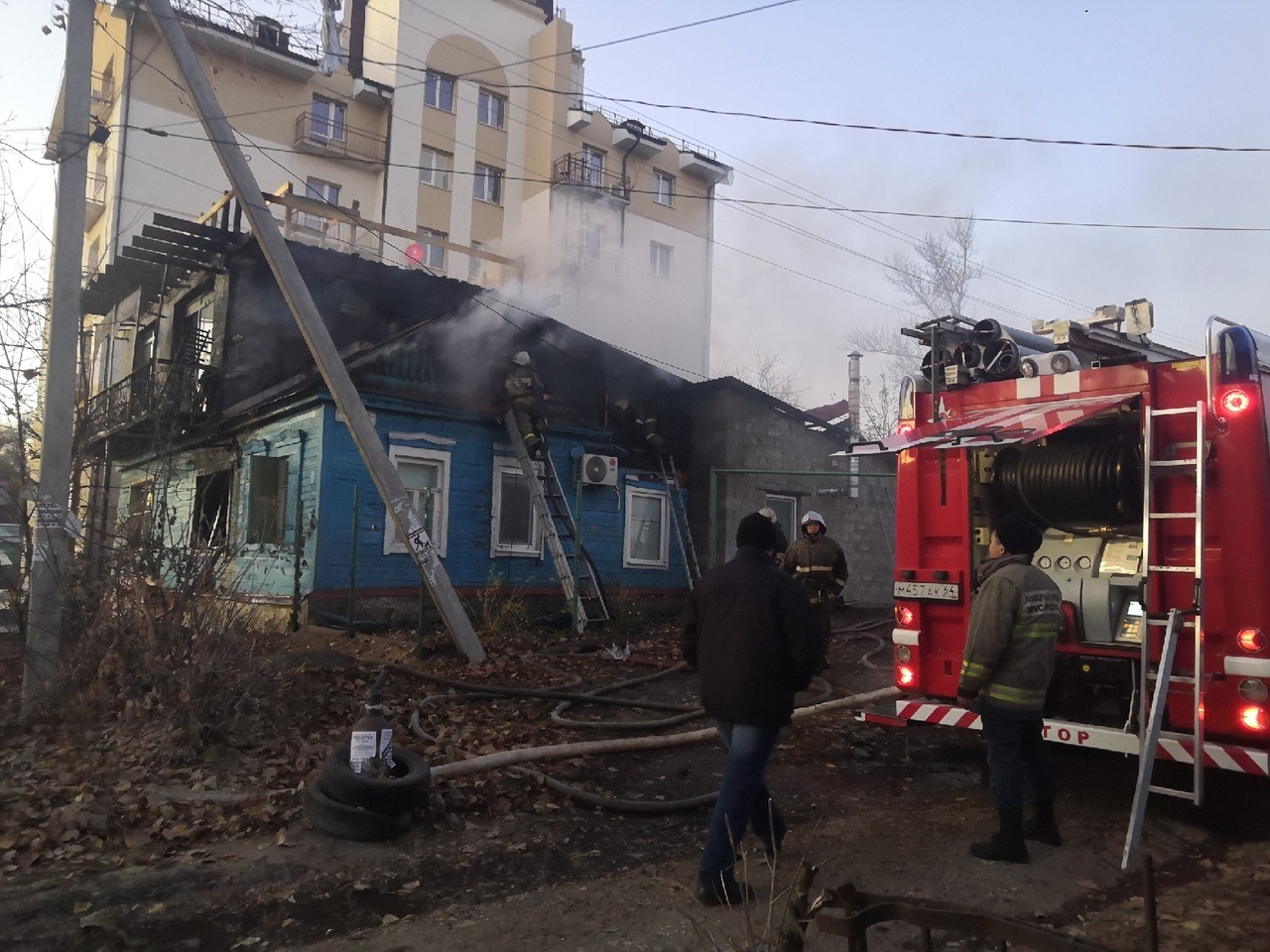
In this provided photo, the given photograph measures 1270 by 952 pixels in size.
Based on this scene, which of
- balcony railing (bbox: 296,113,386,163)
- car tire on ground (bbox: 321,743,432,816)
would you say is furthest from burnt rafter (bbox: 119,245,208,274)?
A: balcony railing (bbox: 296,113,386,163)

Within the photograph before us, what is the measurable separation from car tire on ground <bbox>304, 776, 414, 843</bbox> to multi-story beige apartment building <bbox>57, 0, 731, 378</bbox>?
19373 mm

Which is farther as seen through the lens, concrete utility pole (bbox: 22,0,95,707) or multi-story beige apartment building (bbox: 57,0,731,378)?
multi-story beige apartment building (bbox: 57,0,731,378)

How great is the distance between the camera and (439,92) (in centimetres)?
3334

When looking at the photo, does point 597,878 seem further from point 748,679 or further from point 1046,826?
point 1046,826

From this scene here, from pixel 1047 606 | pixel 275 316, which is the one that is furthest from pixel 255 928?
pixel 275 316

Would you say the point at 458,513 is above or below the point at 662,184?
below

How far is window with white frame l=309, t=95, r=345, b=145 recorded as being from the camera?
101 ft

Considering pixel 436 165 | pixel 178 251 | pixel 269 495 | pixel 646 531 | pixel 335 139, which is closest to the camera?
pixel 269 495

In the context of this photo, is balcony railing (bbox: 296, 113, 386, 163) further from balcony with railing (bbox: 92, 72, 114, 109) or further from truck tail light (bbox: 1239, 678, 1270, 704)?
truck tail light (bbox: 1239, 678, 1270, 704)

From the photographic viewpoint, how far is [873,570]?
18.6 m

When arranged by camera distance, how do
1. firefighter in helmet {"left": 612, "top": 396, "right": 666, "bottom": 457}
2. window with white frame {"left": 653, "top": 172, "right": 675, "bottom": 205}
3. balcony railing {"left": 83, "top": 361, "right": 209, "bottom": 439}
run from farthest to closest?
window with white frame {"left": 653, "top": 172, "right": 675, "bottom": 205}, firefighter in helmet {"left": 612, "top": 396, "right": 666, "bottom": 457}, balcony railing {"left": 83, "top": 361, "right": 209, "bottom": 439}

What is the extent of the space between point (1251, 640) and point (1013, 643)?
1217 millimetres

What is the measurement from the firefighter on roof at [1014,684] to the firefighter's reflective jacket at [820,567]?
4161 millimetres

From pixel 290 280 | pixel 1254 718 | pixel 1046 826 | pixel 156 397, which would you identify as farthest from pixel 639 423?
pixel 1254 718
